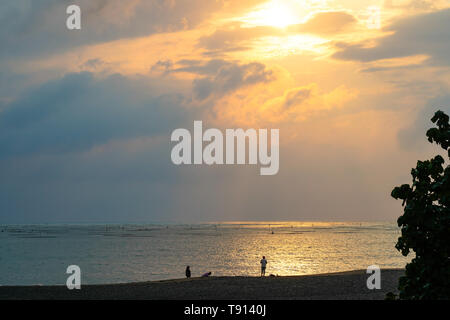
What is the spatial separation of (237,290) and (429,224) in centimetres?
2368

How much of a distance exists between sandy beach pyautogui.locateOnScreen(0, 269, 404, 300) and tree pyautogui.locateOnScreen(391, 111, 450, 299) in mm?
18402

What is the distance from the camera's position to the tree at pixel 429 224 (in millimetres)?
10930

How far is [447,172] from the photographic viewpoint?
11.1 metres

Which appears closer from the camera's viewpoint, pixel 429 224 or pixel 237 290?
pixel 429 224

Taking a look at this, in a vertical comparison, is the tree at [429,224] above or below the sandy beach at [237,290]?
above

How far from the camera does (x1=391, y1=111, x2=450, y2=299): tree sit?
35.9 feet

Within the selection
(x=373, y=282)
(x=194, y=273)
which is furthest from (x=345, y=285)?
(x=194, y=273)

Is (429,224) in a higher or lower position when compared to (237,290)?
higher

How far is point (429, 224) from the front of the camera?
35.7 feet

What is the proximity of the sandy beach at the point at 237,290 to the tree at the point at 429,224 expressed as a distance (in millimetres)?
18402

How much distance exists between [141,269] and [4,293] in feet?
163
